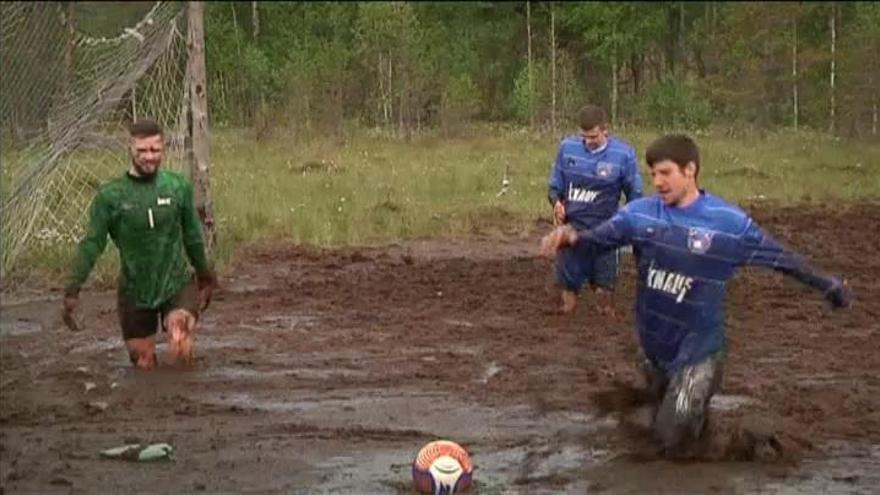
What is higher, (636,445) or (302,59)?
(302,59)

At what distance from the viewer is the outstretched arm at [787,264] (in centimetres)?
795

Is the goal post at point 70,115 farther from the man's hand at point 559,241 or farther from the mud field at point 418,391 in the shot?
the man's hand at point 559,241

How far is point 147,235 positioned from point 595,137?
12.4 ft

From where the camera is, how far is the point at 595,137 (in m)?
12.9

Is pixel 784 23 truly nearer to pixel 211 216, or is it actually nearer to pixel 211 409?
pixel 211 409

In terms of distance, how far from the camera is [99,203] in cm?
1068

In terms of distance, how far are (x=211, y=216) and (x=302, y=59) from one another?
18.5ft

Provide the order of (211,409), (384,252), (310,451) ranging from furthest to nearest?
(384,252)
(211,409)
(310,451)

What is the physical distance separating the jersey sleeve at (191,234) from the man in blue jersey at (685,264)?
3.42m

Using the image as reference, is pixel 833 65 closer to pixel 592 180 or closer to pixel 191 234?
pixel 592 180

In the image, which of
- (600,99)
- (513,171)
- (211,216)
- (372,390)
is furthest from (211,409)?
(513,171)

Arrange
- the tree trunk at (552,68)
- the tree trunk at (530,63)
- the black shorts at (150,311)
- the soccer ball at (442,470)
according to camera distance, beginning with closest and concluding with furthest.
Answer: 1. the tree trunk at (530,63)
2. the tree trunk at (552,68)
3. the soccer ball at (442,470)
4. the black shorts at (150,311)

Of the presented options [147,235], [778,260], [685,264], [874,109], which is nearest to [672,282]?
[685,264]

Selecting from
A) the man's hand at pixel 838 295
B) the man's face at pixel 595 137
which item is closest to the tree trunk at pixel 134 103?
the man's face at pixel 595 137
